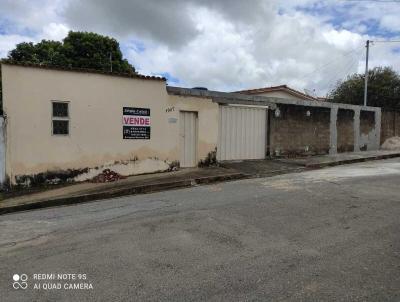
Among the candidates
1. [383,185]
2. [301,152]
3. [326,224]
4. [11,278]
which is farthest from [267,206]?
[301,152]

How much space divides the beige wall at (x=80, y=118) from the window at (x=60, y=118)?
0.46 ft

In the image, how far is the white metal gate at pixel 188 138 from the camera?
13352 millimetres

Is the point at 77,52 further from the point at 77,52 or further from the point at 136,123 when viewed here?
the point at 136,123

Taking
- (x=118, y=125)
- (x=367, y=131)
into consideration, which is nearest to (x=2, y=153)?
(x=118, y=125)

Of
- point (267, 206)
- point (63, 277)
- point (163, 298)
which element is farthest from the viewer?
point (267, 206)

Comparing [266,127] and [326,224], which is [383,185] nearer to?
[326,224]

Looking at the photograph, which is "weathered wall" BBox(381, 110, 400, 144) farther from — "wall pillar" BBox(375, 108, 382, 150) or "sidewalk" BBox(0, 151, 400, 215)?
"sidewalk" BBox(0, 151, 400, 215)

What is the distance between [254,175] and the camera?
495 inches

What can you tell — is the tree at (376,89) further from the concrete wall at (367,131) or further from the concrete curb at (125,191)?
the concrete curb at (125,191)

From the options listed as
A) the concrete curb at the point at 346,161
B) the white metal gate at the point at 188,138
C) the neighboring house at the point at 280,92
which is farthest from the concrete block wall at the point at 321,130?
the neighboring house at the point at 280,92

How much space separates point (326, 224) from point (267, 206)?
1574 mm

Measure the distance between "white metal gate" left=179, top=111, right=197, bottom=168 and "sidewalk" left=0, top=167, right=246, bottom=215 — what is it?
55 cm

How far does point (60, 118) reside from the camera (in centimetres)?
1099

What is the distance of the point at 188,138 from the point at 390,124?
49.8 feet
